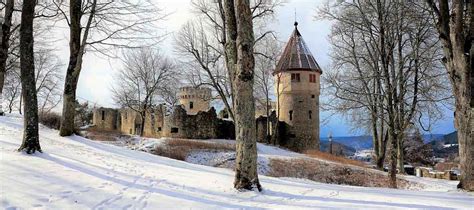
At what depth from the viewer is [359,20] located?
15203 mm

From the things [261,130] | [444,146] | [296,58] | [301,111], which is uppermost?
[296,58]

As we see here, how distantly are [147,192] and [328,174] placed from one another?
40.6 ft

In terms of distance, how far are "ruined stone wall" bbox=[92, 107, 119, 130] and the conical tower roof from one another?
17463 millimetres

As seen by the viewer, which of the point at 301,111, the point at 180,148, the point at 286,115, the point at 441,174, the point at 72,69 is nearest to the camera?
the point at 72,69

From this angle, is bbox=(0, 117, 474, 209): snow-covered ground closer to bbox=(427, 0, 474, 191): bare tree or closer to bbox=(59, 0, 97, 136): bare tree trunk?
bbox=(427, 0, 474, 191): bare tree

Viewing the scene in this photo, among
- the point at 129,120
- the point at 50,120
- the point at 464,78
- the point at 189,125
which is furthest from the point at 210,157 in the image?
the point at 129,120

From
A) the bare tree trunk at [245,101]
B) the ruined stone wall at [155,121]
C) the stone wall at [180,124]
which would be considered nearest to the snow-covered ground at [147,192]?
the bare tree trunk at [245,101]

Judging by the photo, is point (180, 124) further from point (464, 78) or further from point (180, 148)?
point (464, 78)

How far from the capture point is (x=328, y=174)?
687 inches

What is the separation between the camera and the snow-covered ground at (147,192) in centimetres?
570

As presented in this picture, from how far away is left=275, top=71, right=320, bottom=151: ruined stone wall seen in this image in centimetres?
3788

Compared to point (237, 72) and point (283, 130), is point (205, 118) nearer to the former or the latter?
point (283, 130)

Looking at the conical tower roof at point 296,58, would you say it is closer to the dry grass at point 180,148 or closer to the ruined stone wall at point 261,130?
the ruined stone wall at point 261,130

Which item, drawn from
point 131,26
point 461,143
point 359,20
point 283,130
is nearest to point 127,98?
point 283,130
